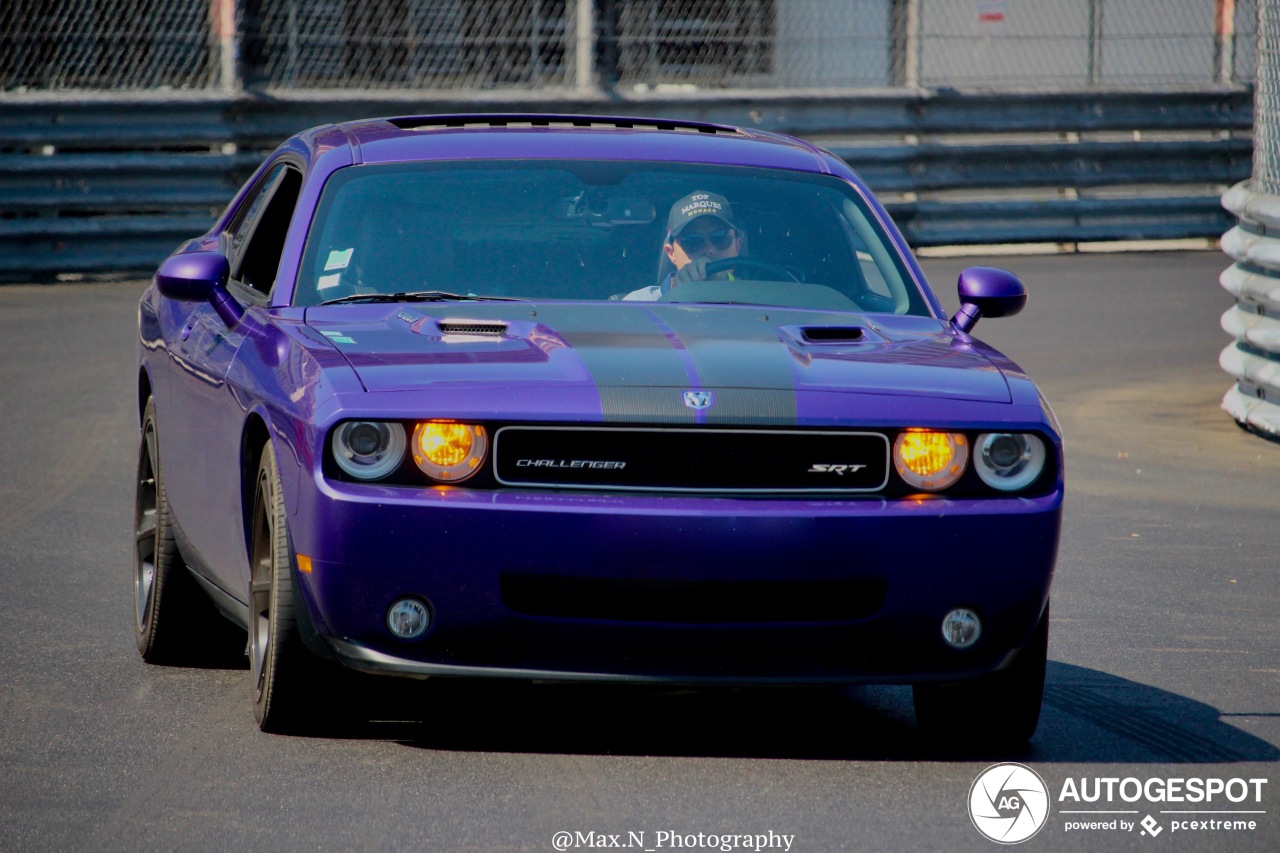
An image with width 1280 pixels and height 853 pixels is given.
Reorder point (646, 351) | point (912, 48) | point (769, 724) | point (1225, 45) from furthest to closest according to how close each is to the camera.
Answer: point (1225, 45), point (912, 48), point (769, 724), point (646, 351)

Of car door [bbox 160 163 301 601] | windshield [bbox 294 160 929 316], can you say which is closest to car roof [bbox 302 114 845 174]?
windshield [bbox 294 160 929 316]

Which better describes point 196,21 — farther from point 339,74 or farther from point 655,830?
point 655,830

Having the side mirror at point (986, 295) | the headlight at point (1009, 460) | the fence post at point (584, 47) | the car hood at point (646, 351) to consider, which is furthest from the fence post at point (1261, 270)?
the fence post at point (584, 47)

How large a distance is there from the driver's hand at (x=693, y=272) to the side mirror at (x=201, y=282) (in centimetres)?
120

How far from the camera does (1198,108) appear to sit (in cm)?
2212

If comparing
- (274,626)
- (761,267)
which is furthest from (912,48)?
(274,626)

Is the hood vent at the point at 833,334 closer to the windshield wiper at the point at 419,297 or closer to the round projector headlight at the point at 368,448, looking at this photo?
the windshield wiper at the point at 419,297

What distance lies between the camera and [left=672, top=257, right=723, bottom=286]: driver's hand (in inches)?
231

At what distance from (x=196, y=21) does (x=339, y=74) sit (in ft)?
5.01

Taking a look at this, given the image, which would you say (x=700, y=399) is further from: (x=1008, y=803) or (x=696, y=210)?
(x=696, y=210)

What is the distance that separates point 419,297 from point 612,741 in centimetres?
129

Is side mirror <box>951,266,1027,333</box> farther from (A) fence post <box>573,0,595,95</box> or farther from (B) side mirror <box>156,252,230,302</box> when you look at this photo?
(A) fence post <box>573,0,595,95</box>

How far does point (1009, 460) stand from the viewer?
A: 192 inches

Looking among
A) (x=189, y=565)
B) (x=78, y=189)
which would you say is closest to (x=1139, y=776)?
(x=189, y=565)
